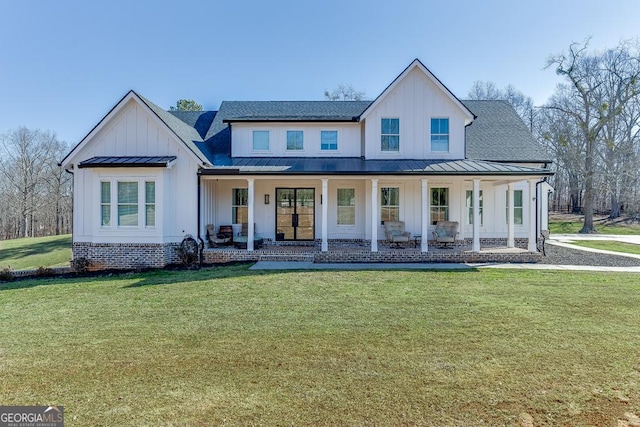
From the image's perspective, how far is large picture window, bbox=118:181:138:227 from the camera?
1266 cm

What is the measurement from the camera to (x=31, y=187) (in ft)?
127

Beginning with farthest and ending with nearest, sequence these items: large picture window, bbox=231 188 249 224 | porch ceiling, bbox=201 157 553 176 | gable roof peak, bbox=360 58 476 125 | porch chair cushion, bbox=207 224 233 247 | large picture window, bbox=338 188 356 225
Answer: large picture window, bbox=231 188 249 224
large picture window, bbox=338 188 356 225
gable roof peak, bbox=360 58 476 125
porch chair cushion, bbox=207 224 233 247
porch ceiling, bbox=201 157 553 176

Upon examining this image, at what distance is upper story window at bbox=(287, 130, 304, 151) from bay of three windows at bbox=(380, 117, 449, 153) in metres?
3.63

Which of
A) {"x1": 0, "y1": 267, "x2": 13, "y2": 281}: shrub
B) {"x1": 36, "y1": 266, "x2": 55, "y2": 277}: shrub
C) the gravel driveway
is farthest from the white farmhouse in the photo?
{"x1": 0, "y1": 267, "x2": 13, "y2": 281}: shrub

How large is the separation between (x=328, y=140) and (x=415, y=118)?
3939 mm

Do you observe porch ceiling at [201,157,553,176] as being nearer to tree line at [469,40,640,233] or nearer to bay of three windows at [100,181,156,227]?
bay of three windows at [100,181,156,227]

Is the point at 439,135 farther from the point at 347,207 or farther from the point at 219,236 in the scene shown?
the point at 219,236

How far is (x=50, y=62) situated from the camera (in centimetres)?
2067

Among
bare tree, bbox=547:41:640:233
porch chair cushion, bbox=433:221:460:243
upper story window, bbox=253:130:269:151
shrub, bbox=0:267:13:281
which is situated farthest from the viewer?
bare tree, bbox=547:41:640:233

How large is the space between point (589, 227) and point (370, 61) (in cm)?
2408

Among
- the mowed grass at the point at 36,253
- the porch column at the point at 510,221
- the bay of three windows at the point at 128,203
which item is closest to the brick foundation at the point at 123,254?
the bay of three windows at the point at 128,203

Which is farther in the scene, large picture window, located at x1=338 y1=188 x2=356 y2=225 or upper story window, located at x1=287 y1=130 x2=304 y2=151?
upper story window, located at x1=287 y1=130 x2=304 y2=151

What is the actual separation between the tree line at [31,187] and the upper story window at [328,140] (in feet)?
122

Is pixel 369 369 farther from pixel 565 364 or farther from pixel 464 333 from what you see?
pixel 565 364
